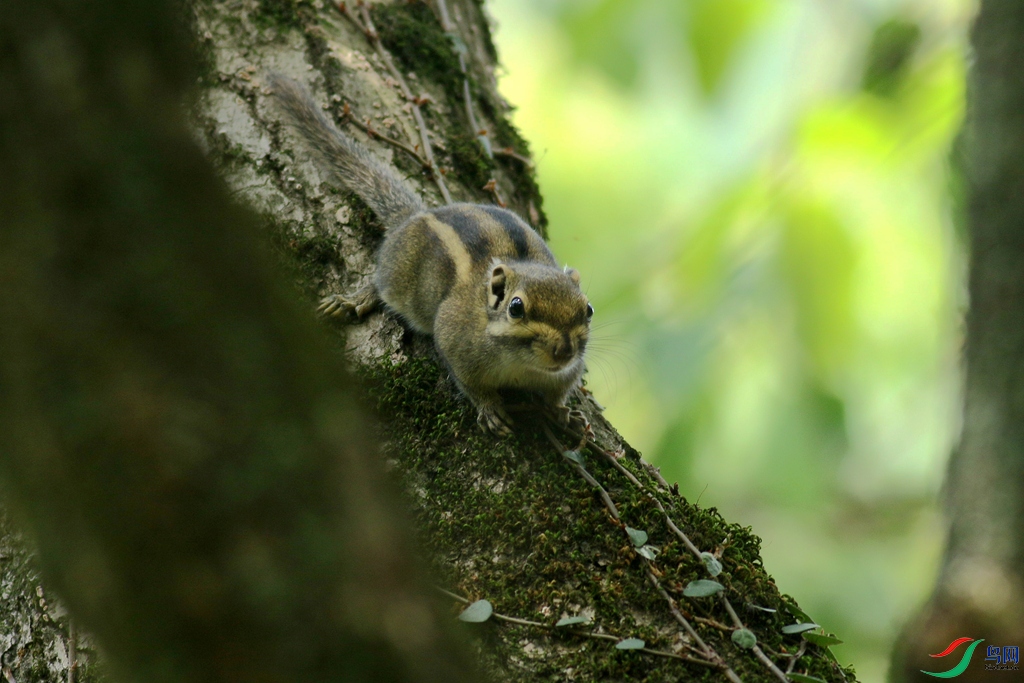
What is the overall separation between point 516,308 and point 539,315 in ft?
0.35

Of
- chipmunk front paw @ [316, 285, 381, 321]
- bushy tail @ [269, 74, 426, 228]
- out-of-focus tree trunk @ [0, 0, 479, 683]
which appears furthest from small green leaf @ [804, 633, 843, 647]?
bushy tail @ [269, 74, 426, 228]

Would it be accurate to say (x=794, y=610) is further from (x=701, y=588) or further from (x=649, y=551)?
(x=649, y=551)

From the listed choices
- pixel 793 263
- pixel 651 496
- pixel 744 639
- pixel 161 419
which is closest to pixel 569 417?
pixel 651 496

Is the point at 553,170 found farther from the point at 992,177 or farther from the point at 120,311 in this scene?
the point at 120,311

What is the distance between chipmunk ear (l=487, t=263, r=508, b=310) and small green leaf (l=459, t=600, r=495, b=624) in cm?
165

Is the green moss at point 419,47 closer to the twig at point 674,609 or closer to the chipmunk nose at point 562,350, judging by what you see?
the chipmunk nose at point 562,350

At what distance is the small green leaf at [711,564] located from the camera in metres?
2.40

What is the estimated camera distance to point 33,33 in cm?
101

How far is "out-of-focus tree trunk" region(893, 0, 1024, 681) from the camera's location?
147 centimetres

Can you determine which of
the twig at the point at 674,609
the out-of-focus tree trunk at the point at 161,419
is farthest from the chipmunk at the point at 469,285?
the out-of-focus tree trunk at the point at 161,419

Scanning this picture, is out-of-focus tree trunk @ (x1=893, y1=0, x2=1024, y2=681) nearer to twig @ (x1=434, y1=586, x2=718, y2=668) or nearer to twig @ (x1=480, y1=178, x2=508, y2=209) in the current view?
twig @ (x1=434, y1=586, x2=718, y2=668)

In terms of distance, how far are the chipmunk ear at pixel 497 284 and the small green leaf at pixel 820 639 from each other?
1.93m

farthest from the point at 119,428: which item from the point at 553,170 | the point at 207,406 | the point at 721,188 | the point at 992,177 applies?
the point at 553,170

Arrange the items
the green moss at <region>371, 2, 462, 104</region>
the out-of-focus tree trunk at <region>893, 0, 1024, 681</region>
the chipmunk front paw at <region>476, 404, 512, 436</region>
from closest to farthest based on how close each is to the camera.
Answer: the out-of-focus tree trunk at <region>893, 0, 1024, 681</region> < the chipmunk front paw at <region>476, 404, 512, 436</region> < the green moss at <region>371, 2, 462, 104</region>
